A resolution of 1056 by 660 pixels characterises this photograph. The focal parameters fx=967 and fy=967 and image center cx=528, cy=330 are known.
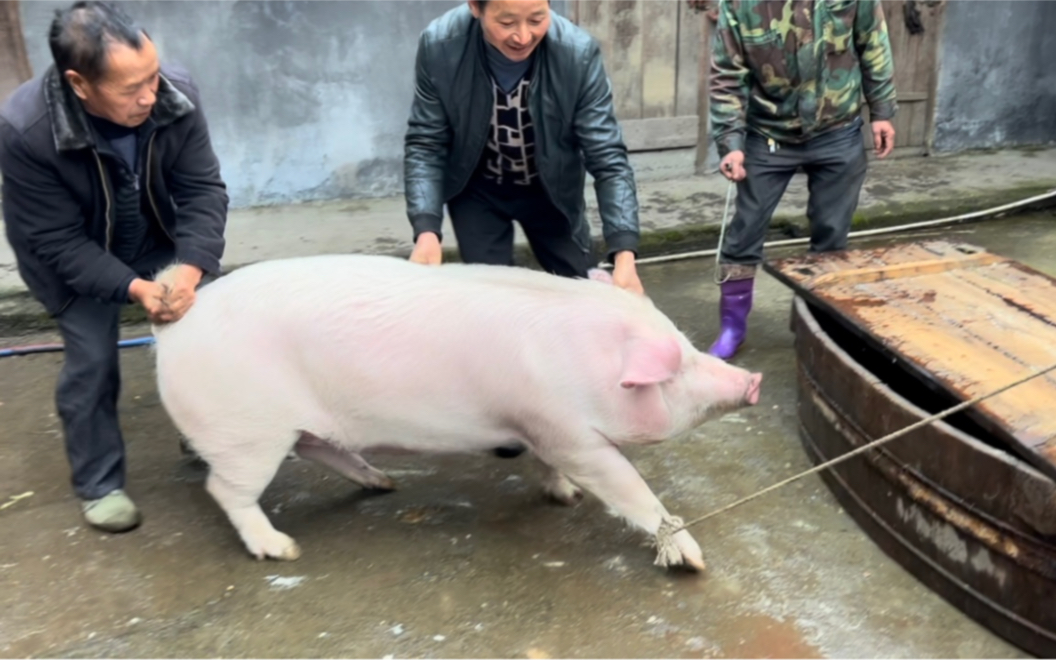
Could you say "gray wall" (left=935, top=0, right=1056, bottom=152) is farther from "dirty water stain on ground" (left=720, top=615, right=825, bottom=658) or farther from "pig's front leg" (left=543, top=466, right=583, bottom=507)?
"dirty water stain on ground" (left=720, top=615, right=825, bottom=658)

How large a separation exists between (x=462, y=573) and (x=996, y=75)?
6515 mm

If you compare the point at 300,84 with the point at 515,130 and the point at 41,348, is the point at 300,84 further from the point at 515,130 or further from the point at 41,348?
the point at 515,130

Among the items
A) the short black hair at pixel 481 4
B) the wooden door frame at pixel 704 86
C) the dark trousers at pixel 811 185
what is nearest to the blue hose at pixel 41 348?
the short black hair at pixel 481 4

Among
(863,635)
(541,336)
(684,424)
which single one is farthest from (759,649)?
(541,336)

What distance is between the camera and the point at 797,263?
3.50 metres

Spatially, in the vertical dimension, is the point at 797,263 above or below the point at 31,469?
above

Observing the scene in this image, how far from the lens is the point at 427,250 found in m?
2.90

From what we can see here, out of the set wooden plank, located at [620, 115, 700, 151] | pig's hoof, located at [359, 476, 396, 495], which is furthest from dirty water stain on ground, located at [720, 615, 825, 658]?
wooden plank, located at [620, 115, 700, 151]

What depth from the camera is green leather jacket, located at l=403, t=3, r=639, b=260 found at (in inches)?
115

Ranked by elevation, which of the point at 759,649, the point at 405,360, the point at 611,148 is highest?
the point at 611,148

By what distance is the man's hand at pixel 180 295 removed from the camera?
102 inches

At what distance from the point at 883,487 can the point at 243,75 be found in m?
4.67

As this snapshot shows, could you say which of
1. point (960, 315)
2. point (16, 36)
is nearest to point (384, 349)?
point (960, 315)

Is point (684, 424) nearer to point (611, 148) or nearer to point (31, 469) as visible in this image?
point (611, 148)
